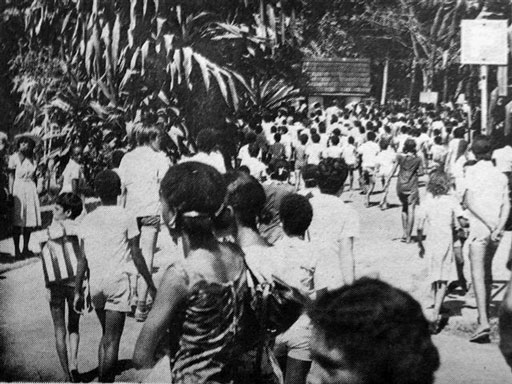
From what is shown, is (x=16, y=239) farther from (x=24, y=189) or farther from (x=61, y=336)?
(x=61, y=336)

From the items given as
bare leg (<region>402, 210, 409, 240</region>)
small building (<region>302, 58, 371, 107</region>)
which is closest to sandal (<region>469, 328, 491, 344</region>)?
bare leg (<region>402, 210, 409, 240</region>)

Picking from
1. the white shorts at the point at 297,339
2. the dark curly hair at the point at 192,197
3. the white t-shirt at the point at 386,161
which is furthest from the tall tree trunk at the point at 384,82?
the dark curly hair at the point at 192,197

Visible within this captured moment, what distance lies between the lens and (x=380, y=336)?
130cm

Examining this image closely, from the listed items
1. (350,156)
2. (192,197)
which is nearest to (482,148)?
(350,156)

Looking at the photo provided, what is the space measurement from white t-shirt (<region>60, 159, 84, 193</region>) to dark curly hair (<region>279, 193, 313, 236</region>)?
1.04m

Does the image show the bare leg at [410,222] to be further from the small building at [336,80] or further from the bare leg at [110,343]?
the bare leg at [110,343]

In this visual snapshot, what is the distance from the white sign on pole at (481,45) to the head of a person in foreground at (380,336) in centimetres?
203

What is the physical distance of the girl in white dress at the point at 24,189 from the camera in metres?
3.40

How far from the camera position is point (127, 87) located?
341 centimetres

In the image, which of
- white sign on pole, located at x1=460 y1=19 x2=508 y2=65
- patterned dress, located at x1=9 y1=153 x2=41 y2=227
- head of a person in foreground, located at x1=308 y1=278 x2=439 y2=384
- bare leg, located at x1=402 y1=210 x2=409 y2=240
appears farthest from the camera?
patterned dress, located at x1=9 y1=153 x2=41 y2=227

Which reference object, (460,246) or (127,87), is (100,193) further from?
(460,246)

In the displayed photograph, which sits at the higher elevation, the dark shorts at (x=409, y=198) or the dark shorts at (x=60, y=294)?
the dark shorts at (x=409, y=198)

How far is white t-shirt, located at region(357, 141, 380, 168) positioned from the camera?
329 centimetres

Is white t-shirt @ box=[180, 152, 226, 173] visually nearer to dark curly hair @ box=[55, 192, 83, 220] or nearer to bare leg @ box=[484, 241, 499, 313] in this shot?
dark curly hair @ box=[55, 192, 83, 220]
